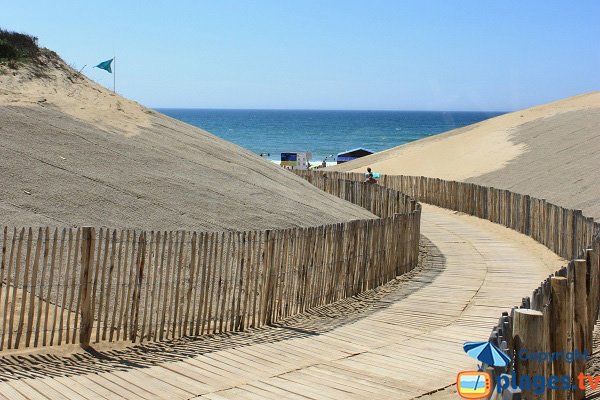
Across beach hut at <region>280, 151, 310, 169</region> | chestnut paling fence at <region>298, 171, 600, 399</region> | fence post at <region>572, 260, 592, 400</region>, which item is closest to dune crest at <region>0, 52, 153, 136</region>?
chestnut paling fence at <region>298, 171, 600, 399</region>

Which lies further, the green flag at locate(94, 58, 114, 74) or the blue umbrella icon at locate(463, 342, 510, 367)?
the green flag at locate(94, 58, 114, 74)

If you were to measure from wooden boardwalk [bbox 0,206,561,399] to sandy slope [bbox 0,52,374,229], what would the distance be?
14.7 feet

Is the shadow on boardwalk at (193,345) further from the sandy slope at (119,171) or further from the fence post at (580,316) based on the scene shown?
the sandy slope at (119,171)

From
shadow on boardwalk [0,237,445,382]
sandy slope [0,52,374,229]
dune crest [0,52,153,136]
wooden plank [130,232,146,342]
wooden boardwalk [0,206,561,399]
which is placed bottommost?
shadow on boardwalk [0,237,445,382]

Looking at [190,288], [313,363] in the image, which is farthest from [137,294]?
[313,363]

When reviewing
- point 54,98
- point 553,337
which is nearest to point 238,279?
point 553,337

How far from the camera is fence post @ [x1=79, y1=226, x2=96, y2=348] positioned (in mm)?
9156

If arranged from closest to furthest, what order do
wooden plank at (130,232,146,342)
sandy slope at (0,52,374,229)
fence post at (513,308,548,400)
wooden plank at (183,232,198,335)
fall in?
fence post at (513,308,548,400) < wooden plank at (130,232,146,342) < wooden plank at (183,232,198,335) < sandy slope at (0,52,374,229)

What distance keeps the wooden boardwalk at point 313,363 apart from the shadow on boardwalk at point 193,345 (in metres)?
0.02

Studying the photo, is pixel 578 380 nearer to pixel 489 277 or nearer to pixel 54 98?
pixel 489 277

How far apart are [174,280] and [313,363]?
223 centimetres

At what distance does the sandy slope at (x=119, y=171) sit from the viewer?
1387 centimetres

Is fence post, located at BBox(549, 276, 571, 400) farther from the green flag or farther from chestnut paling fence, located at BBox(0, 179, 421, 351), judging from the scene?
the green flag

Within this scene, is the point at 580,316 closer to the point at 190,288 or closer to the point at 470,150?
the point at 190,288
